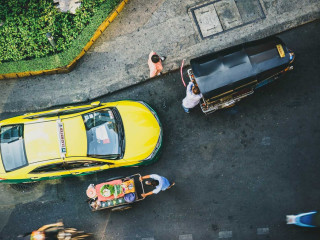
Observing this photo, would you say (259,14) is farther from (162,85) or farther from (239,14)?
(162,85)

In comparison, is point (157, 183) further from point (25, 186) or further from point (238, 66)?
point (25, 186)

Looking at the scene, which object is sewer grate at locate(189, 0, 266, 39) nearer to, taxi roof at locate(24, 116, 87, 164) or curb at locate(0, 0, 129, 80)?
curb at locate(0, 0, 129, 80)

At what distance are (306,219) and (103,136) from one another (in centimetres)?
549

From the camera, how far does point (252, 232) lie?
7969 millimetres

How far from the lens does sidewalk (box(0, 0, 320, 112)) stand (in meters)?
8.74

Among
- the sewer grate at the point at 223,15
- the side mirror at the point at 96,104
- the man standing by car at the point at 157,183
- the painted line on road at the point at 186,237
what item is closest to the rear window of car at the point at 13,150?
the side mirror at the point at 96,104

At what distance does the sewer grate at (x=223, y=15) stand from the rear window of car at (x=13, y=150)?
5.79 metres

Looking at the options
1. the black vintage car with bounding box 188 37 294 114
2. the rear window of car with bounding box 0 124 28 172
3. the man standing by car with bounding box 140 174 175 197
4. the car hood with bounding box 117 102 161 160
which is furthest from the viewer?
the car hood with bounding box 117 102 161 160

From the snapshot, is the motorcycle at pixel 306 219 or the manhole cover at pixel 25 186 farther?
the manhole cover at pixel 25 186

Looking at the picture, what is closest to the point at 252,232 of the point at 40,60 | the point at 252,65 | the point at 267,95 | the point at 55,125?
the point at 267,95

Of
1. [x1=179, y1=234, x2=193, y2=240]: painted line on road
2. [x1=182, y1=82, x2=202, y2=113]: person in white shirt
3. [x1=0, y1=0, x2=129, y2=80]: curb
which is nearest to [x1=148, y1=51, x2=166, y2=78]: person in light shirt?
[x1=182, y1=82, x2=202, y2=113]: person in white shirt

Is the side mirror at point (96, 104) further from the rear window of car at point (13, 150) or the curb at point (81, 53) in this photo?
the rear window of car at point (13, 150)

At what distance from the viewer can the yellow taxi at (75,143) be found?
7578 millimetres

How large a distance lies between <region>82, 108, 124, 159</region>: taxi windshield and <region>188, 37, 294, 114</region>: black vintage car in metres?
2.41
